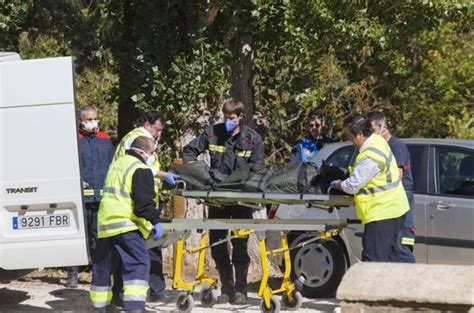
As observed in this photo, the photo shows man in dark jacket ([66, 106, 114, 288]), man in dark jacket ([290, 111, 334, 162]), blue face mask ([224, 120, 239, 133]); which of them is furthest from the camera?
man in dark jacket ([290, 111, 334, 162])

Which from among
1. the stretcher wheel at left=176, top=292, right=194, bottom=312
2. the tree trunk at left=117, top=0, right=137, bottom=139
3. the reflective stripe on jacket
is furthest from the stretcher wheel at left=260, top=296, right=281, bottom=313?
the tree trunk at left=117, top=0, right=137, bottom=139

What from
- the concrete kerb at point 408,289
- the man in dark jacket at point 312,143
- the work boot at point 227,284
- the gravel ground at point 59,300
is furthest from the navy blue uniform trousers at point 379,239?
the concrete kerb at point 408,289

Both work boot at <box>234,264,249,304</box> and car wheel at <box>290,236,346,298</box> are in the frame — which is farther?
car wheel at <box>290,236,346,298</box>

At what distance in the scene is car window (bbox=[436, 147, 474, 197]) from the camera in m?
10.4

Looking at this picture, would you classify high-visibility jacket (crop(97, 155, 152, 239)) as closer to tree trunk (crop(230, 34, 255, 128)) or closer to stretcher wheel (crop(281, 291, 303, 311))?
stretcher wheel (crop(281, 291, 303, 311))

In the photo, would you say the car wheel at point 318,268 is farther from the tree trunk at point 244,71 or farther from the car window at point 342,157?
the tree trunk at point 244,71

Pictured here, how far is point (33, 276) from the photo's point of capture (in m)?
12.6

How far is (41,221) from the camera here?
9.38m

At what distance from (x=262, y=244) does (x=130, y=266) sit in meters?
1.46

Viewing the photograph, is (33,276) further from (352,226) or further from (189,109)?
(352,226)

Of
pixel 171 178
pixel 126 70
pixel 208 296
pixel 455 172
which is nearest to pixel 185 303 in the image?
pixel 208 296

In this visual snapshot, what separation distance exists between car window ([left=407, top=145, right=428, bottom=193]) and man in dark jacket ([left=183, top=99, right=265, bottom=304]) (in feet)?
5.16

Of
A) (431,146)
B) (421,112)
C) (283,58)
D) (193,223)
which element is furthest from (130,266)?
(421,112)

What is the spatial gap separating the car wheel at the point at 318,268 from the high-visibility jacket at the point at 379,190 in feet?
6.21
